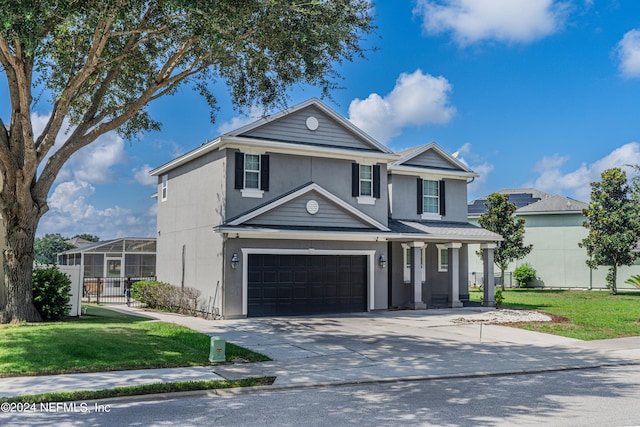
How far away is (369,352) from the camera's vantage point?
44.1 feet

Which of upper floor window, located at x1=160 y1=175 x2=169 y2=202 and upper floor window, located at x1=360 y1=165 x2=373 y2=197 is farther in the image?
upper floor window, located at x1=160 y1=175 x2=169 y2=202

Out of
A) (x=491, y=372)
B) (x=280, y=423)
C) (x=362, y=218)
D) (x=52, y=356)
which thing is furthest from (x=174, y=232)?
(x=280, y=423)

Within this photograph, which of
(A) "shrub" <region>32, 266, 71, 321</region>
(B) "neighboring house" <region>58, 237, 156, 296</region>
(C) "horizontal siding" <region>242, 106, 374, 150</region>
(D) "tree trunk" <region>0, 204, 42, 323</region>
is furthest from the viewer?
(B) "neighboring house" <region>58, 237, 156, 296</region>

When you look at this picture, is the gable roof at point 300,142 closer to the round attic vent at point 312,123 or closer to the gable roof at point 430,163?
the round attic vent at point 312,123

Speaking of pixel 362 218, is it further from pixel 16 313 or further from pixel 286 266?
pixel 16 313

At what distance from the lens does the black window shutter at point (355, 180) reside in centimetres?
2278

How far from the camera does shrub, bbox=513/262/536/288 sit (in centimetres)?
4119

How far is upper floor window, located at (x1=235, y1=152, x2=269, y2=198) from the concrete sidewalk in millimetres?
4574

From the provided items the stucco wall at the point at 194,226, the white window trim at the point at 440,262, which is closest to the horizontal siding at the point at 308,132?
the stucco wall at the point at 194,226

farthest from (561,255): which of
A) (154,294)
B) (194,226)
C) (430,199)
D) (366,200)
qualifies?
(154,294)

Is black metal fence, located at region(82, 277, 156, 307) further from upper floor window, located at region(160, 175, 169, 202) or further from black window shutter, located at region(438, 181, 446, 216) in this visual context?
black window shutter, located at region(438, 181, 446, 216)

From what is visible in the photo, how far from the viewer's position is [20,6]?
11.0m

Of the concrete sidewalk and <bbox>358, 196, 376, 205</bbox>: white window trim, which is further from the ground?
<bbox>358, 196, 376, 205</bbox>: white window trim

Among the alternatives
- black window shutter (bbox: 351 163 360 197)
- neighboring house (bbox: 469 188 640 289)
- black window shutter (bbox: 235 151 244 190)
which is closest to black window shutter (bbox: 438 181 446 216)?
black window shutter (bbox: 351 163 360 197)
